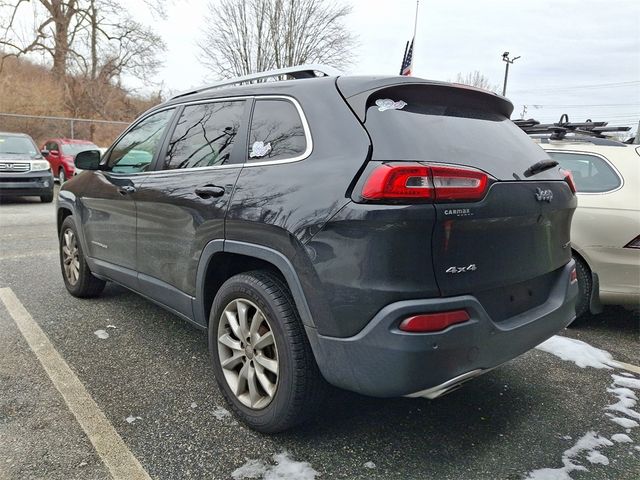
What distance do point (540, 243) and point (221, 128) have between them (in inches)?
74.7

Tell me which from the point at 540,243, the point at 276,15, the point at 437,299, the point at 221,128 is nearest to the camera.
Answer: the point at 437,299

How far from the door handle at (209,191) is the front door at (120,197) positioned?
32.6 inches

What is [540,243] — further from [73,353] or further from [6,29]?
[6,29]

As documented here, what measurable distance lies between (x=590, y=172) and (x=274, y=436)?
348cm

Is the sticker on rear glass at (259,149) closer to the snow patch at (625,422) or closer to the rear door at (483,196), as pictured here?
the rear door at (483,196)

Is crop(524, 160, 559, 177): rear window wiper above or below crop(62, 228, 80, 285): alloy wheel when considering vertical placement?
above

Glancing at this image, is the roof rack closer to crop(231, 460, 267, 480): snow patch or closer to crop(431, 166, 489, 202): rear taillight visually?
crop(431, 166, 489, 202): rear taillight

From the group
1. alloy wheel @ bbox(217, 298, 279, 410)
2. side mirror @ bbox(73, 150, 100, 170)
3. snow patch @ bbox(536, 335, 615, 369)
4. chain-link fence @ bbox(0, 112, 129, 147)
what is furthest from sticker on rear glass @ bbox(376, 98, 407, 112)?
chain-link fence @ bbox(0, 112, 129, 147)

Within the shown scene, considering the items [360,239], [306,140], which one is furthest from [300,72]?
[360,239]

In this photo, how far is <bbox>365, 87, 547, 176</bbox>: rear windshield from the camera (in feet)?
6.81

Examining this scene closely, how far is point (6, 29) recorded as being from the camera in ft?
86.9

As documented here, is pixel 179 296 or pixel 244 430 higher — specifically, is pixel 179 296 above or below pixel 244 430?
above

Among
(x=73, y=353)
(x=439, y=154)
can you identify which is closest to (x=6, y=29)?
(x=73, y=353)

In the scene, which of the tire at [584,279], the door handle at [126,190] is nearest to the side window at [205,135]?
the door handle at [126,190]
